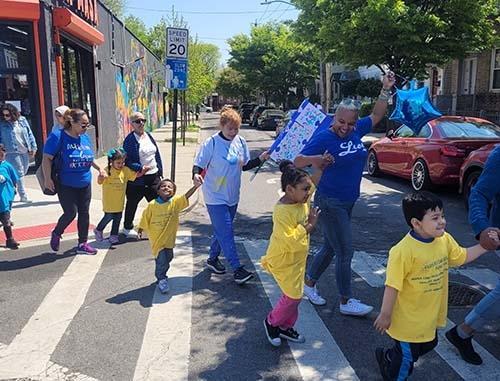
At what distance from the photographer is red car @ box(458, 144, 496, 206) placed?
8.16m

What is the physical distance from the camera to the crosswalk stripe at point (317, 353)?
3.49 m

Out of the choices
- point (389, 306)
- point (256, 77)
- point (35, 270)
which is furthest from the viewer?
point (256, 77)

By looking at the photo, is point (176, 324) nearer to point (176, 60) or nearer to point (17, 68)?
point (176, 60)

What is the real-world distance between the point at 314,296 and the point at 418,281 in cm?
182

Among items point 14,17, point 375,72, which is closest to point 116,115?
point 14,17

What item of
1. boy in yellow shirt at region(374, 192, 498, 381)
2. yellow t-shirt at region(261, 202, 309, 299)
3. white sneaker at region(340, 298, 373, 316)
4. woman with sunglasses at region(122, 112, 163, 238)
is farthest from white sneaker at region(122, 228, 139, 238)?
boy in yellow shirt at region(374, 192, 498, 381)

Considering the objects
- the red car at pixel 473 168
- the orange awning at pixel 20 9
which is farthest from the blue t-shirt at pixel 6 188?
the red car at pixel 473 168

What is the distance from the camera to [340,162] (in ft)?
13.8

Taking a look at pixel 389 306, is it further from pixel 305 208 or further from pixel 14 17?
pixel 14 17

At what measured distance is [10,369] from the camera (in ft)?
11.7

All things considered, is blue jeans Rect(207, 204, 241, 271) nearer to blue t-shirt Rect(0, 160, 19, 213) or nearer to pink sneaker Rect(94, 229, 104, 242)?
pink sneaker Rect(94, 229, 104, 242)

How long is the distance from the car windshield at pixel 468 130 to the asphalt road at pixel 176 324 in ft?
14.3

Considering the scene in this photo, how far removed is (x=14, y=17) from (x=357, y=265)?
31.5 ft

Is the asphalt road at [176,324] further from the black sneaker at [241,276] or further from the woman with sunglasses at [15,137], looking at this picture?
the woman with sunglasses at [15,137]
